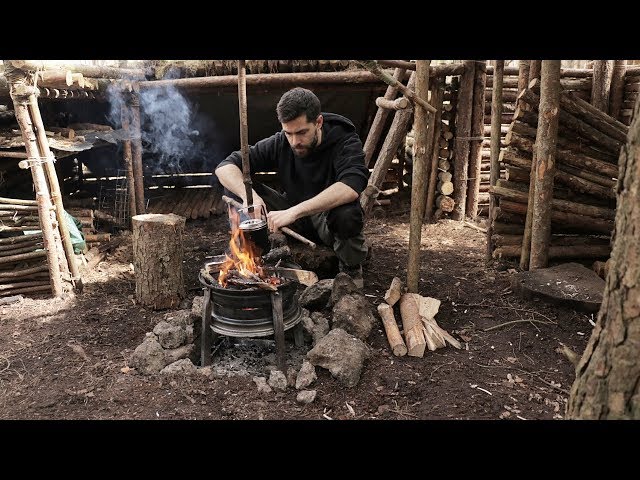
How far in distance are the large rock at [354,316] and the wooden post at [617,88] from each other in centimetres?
759

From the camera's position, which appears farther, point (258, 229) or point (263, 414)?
point (258, 229)

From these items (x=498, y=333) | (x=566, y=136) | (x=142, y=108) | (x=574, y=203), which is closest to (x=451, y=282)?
(x=498, y=333)

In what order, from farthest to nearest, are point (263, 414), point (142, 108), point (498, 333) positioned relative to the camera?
point (142, 108)
point (498, 333)
point (263, 414)

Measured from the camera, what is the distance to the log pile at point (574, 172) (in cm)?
588

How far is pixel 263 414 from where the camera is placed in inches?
143

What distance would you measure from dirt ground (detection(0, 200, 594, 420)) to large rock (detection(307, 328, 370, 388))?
0.08m

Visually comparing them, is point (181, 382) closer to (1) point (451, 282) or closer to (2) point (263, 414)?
(2) point (263, 414)

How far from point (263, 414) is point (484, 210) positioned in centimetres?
713

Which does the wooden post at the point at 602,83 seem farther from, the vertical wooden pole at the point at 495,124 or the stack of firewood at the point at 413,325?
the stack of firewood at the point at 413,325

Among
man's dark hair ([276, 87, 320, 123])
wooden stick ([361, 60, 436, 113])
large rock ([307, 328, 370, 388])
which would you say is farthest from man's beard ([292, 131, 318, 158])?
large rock ([307, 328, 370, 388])

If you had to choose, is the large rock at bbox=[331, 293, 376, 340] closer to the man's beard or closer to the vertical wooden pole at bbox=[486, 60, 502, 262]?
the man's beard

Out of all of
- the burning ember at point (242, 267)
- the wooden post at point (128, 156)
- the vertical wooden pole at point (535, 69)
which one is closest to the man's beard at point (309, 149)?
the burning ember at point (242, 267)

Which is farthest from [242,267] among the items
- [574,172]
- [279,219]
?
[574,172]

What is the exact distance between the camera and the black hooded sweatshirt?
16.9 feet
